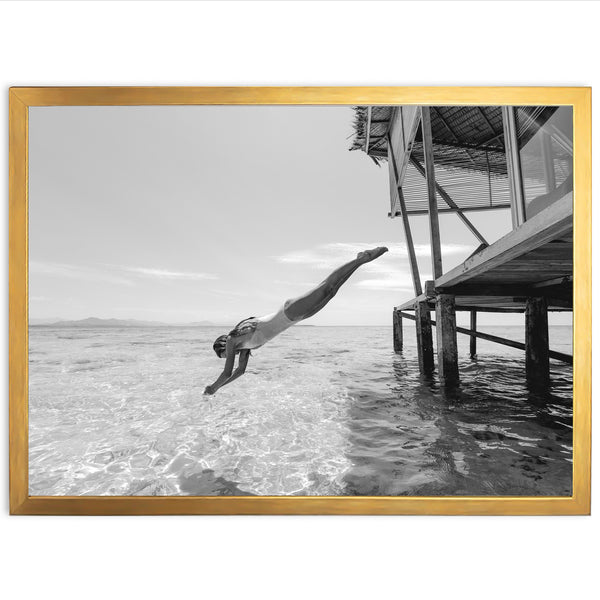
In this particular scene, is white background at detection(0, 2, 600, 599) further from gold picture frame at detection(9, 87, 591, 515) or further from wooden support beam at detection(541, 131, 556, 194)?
wooden support beam at detection(541, 131, 556, 194)

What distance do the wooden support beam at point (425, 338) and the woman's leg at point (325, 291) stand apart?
4988 mm

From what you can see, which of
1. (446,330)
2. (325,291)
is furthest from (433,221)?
(325,291)

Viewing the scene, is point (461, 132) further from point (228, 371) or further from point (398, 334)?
point (398, 334)

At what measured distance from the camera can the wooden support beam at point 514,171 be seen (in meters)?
2.98

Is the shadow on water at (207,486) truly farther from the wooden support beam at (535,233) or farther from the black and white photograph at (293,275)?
the wooden support beam at (535,233)

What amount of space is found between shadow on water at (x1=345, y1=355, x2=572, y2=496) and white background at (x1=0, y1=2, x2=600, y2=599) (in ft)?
1.19

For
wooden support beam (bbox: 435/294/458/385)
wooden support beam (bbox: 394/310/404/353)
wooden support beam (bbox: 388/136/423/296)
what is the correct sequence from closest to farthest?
1. wooden support beam (bbox: 435/294/458/385)
2. wooden support beam (bbox: 388/136/423/296)
3. wooden support beam (bbox: 394/310/404/353)

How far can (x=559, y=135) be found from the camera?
2500mm

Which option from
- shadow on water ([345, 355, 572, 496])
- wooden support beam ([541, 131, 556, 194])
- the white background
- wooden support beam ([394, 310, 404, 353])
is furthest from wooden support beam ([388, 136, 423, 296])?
wooden support beam ([394, 310, 404, 353])

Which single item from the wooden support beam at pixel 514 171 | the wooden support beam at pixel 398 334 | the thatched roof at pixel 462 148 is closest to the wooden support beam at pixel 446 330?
the thatched roof at pixel 462 148

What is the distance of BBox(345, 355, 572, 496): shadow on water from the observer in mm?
2648
